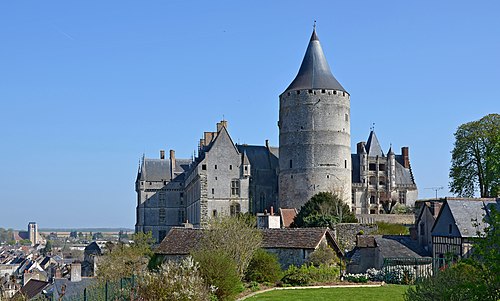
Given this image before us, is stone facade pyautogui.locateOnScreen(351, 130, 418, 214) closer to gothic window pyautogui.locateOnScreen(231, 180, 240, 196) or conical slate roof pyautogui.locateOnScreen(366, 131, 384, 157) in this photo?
conical slate roof pyautogui.locateOnScreen(366, 131, 384, 157)

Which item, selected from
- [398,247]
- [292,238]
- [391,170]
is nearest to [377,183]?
[391,170]

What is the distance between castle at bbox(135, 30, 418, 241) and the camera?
180 ft

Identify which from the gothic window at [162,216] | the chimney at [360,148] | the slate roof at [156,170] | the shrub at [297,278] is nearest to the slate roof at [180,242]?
the shrub at [297,278]

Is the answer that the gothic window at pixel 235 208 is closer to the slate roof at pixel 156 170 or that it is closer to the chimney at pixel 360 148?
the slate roof at pixel 156 170

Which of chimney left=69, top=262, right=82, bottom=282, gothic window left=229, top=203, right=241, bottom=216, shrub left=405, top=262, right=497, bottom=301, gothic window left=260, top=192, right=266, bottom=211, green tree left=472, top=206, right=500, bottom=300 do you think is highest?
gothic window left=260, top=192, right=266, bottom=211

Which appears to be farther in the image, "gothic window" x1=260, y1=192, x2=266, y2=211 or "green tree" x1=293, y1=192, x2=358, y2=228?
"gothic window" x1=260, y1=192, x2=266, y2=211

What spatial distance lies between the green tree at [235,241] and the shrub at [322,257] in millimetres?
2972

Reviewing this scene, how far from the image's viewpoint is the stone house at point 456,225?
32281 mm

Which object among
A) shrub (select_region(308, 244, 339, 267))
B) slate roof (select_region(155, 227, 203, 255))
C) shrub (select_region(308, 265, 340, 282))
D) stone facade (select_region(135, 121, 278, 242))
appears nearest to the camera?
shrub (select_region(308, 265, 340, 282))

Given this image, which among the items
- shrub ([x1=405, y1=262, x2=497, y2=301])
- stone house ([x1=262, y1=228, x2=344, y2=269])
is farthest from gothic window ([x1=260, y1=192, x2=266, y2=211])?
shrub ([x1=405, y1=262, x2=497, y2=301])

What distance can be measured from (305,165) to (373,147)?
10.3 meters

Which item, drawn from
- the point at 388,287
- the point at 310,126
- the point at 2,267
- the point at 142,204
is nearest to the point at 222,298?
the point at 388,287

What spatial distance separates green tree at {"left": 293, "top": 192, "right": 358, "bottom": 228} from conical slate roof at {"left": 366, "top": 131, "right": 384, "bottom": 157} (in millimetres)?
9794

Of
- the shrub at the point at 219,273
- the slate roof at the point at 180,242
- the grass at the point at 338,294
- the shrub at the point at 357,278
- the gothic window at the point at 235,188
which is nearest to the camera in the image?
the shrub at the point at 219,273
